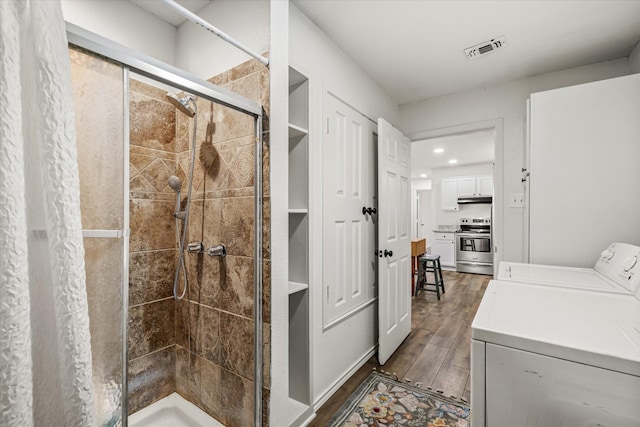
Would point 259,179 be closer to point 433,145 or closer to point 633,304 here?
Answer: point 633,304

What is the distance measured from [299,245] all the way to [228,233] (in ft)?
1.52

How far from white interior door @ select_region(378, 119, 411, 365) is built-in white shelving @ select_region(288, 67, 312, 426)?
812 mm

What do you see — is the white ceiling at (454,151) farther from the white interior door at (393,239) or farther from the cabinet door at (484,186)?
the white interior door at (393,239)

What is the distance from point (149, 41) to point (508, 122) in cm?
277

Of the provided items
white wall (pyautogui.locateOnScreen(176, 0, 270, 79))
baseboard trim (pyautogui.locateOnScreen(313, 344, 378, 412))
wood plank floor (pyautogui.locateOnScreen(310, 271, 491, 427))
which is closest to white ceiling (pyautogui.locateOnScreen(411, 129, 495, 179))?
wood plank floor (pyautogui.locateOnScreen(310, 271, 491, 427))

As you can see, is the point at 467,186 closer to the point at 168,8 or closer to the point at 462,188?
the point at 462,188

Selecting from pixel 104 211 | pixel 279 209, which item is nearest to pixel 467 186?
pixel 279 209

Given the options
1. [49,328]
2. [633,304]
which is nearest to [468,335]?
[633,304]

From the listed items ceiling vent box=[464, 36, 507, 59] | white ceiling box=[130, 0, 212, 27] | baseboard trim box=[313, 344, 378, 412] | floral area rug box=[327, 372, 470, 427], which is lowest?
floral area rug box=[327, 372, 470, 427]

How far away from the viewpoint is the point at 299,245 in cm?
175

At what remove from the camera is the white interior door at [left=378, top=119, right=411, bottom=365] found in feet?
7.74

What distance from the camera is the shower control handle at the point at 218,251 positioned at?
1464 millimetres

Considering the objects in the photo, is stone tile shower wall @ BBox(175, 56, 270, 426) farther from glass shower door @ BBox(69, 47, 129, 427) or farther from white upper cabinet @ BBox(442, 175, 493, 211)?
white upper cabinet @ BBox(442, 175, 493, 211)

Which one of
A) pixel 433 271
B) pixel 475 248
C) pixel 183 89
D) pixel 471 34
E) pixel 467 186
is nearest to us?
pixel 183 89
